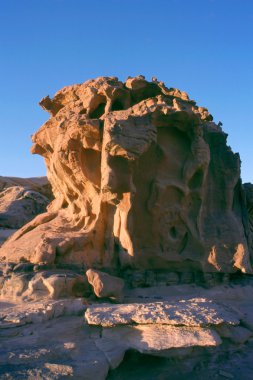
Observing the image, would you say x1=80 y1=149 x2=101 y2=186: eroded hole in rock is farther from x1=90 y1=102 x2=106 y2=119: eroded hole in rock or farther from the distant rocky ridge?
the distant rocky ridge

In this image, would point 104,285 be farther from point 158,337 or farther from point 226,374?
point 226,374

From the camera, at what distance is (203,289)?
5.59 metres

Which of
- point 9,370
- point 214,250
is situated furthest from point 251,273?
point 9,370

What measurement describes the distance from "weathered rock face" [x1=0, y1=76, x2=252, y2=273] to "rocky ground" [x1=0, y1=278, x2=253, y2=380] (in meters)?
1.57

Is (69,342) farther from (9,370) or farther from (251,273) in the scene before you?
(251,273)

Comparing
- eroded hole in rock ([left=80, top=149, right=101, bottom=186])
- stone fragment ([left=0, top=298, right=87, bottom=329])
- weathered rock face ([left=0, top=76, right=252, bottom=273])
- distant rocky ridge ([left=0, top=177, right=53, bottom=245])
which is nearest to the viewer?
stone fragment ([left=0, top=298, right=87, bottom=329])

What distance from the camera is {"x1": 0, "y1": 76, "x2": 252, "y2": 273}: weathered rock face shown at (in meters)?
5.41

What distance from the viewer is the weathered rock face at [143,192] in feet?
17.7

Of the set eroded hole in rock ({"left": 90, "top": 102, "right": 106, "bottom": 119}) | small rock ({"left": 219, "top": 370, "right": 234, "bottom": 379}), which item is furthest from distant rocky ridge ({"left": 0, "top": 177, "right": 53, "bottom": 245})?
small rock ({"left": 219, "top": 370, "right": 234, "bottom": 379})

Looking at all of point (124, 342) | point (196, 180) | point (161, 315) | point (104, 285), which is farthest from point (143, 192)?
point (124, 342)

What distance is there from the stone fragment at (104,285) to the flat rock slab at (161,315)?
0.56m

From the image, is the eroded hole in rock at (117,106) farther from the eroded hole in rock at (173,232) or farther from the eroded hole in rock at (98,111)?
the eroded hole in rock at (173,232)

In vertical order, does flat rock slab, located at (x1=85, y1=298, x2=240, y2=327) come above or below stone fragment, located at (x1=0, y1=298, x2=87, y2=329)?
above

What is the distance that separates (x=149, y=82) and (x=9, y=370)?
4841 millimetres
